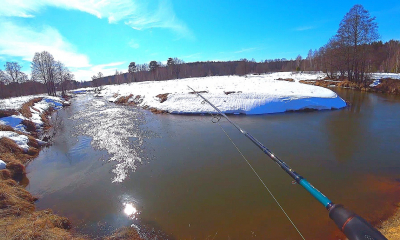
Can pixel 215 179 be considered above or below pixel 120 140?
below

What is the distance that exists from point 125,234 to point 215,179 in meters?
3.56

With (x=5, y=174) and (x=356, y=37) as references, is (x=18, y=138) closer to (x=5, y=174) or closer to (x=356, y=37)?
(x=5, y=174)

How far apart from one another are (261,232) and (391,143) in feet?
32.8

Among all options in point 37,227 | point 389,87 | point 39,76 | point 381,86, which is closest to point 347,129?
point 37,227

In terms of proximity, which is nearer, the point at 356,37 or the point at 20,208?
the point at 20,208

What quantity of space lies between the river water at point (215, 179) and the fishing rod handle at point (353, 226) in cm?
308

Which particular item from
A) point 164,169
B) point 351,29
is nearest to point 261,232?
point 164,169

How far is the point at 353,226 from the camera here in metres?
→ 1.85

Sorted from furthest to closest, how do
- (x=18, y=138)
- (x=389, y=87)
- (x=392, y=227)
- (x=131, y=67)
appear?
(x=131, y=67)
(x=389, y=87)
(x=18, y=138)
(x=392, y=227)

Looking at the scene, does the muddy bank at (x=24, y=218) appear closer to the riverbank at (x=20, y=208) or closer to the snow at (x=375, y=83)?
the riverbank at (x=20, y=208)

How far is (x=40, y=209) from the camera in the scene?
5.91 meters

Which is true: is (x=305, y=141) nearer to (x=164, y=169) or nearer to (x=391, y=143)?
(x=391, y=143)

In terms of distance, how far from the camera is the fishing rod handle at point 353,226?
65.4 inches

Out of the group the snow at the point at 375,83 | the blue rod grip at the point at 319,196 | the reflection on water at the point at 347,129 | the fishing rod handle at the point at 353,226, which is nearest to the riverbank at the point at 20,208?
the blue rod grip at the point at 319,196
